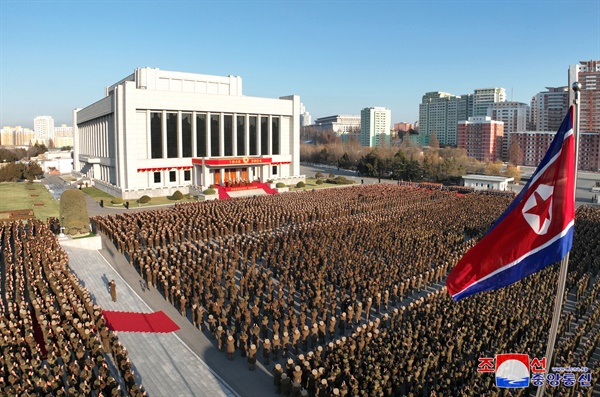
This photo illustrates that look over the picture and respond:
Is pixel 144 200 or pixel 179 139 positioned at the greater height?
pixel 179 139

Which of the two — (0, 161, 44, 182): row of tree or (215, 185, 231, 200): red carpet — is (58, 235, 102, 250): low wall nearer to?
(215, 185, 231, 200): red carpet

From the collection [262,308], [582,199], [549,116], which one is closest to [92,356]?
[262,308]

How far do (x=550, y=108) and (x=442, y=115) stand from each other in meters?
37.2

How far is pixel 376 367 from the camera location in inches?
325

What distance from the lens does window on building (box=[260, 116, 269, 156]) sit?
1693 inches

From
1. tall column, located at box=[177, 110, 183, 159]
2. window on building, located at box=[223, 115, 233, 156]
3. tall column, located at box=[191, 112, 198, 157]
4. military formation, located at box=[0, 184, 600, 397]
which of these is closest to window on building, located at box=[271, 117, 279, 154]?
window on building, located at box=[223, 115, 233, 156]

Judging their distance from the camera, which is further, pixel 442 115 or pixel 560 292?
pixel 442 115

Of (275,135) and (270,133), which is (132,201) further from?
(275,135)

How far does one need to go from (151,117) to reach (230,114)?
746cm

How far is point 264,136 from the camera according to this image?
43281 mm

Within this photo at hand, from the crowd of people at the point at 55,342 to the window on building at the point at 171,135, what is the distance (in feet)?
77.7

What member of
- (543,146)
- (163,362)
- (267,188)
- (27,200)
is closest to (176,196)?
(267,188)

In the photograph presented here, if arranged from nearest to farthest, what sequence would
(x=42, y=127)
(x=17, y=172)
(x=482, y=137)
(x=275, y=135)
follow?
(x=275, y=135) → (x=17, y=172) → (x=482, y=137) → (x=42, y=127)

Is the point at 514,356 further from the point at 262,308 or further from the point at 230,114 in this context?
the point at 230,114
